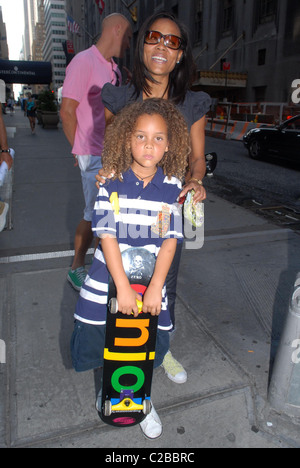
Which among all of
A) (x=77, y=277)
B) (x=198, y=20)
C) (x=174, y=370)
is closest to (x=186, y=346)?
(x=174, y=370)

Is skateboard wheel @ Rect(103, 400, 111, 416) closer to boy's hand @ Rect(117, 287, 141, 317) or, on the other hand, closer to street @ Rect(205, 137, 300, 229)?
boy's hand @ Rect(117, 287, 141, 317)

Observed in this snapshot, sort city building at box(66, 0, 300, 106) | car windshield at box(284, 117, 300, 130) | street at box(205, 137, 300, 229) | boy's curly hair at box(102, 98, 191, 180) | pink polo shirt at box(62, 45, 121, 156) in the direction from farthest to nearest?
city building at box(66, 0, 300, 106)
car windshield at box(284, 117, 300, 130)
street at box(205, 137, 300, 229)
pink polo shirt at box(62, 45, 121, 156)
boy's curly hair at box(102, 98, 191, 180)

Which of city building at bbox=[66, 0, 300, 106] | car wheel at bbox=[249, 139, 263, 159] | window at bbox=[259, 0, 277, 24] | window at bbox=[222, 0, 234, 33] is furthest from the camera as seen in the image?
window at bbox=[222, 0, 234, 33]

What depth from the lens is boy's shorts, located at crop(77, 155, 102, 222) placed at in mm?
2961

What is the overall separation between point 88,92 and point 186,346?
6.73 feet

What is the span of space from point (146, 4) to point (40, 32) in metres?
182

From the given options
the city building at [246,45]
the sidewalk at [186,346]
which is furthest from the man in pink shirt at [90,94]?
the city building at [246,45]

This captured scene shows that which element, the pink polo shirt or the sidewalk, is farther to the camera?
the pink polo shirt

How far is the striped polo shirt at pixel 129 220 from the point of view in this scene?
1757mm

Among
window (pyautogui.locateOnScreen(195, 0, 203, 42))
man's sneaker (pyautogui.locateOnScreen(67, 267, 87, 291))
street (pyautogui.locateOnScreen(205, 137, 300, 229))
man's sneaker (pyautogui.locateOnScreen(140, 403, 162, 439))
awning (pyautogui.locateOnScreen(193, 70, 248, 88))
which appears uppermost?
window (pyautogui.locateOnScreen(195, 0, 203, 42))

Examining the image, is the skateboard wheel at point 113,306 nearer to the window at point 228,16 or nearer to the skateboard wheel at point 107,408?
the skateboard wheel at point 107,408

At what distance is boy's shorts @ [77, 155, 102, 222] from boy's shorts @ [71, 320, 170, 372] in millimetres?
1258

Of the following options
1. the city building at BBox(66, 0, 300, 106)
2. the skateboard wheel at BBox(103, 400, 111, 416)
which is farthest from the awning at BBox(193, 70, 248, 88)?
the skateboard wheel at BBox(103, 400, 111, 416)

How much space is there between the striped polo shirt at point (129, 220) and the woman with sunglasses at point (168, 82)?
210 mm
